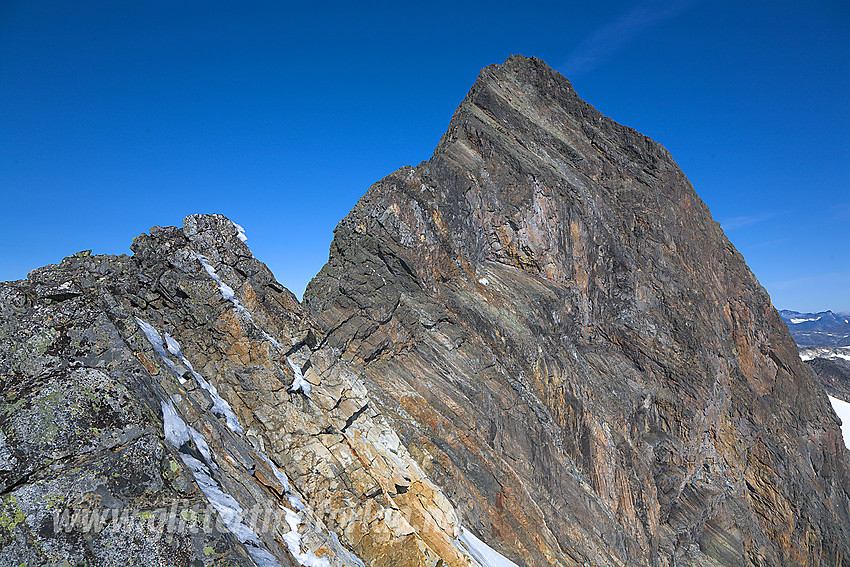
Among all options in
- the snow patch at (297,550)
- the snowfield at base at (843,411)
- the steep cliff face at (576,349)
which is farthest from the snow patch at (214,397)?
the snowfield at base at (843,411)

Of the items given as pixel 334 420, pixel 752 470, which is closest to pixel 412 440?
pixel 334 420

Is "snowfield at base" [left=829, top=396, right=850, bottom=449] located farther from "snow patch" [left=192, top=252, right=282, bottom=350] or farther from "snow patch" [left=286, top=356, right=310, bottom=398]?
"snow patch" [left=192, top=252, right=282, bottom=350]

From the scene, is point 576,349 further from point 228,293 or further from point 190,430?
point 190,430

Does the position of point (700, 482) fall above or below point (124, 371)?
below

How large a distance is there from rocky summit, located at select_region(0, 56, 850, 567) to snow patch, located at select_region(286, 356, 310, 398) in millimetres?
104

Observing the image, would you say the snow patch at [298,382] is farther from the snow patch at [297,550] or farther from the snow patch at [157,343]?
the snow patch at [297,550]

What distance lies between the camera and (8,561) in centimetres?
615

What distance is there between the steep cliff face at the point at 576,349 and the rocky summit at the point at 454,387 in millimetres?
151

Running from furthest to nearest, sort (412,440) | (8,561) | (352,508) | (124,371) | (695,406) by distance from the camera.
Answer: (695,406), (412,440), (352,508), (124,371), (8,561)

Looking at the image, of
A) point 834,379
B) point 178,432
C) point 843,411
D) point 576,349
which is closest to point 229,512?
point 178,432

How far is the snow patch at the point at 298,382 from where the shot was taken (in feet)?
47.5

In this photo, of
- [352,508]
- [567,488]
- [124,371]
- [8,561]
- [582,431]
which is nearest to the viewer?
[8,561]

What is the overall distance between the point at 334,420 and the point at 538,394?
12434 mm

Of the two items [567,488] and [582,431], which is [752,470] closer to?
[582,431]
